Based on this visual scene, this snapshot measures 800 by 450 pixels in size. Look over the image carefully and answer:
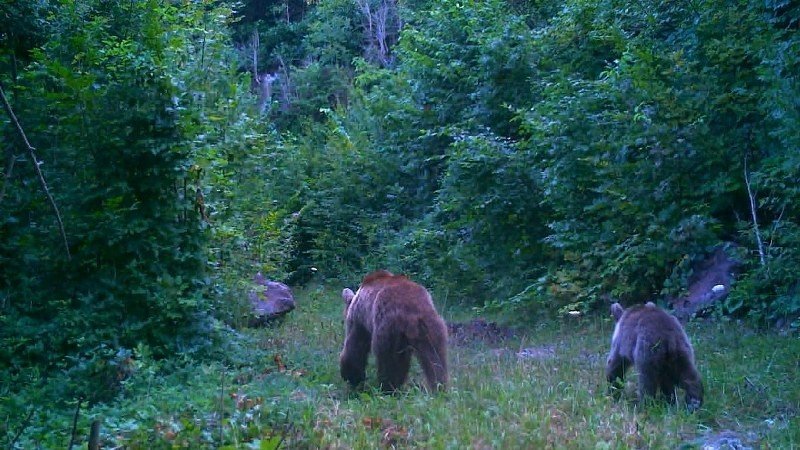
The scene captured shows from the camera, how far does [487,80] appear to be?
67.8 ft

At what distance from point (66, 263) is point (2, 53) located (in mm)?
3575

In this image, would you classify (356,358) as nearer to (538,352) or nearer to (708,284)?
(538,352)

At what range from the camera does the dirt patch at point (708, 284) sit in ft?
42.0

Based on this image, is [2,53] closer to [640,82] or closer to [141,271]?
[141,271]

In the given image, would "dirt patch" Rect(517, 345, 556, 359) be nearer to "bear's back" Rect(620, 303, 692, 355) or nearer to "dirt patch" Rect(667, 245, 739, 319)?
"dirt patch" Rect(667, 245, 739, 319)

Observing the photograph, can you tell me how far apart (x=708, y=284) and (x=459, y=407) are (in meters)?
6.87

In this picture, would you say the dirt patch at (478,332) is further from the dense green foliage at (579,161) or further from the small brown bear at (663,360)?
the small brown bear at (663,360)

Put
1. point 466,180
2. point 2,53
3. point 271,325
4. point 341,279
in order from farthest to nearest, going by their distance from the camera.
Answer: point 341,279, point 466,180, point 271,325, point 2,53

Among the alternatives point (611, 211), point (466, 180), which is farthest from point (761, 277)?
point (466, 180)

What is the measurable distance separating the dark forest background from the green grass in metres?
0.93

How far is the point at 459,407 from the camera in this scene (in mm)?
7551

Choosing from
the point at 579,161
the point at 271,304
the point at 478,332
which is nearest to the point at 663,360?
the point at 478,332

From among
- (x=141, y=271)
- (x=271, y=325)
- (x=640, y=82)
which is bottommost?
(x=271, y=325)

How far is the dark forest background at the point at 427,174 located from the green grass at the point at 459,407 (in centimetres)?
93
